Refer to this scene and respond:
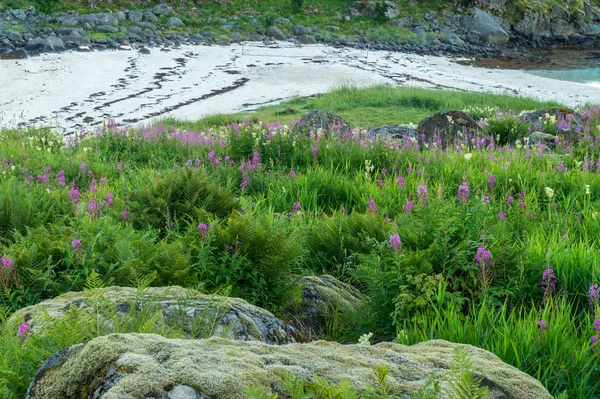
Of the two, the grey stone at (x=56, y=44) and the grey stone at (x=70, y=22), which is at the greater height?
the grey stone at (x=70, y=22)

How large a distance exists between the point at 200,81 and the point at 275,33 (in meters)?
23.7

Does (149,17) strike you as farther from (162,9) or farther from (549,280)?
(549,280)

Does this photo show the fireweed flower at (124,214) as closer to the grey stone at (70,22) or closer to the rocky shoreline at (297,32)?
the rocky shoreline at (297,32)

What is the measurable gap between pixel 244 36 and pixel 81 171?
45.2 m

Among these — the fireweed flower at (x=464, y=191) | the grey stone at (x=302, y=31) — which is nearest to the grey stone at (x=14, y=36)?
the grey stone at (x=302, y=31)

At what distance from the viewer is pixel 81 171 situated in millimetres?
7844

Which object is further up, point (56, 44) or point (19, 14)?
point (19, 14)

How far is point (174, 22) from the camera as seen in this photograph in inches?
2045

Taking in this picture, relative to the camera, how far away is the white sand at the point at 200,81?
2231 cm

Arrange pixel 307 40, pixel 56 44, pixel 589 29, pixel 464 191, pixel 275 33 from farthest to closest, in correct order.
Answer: pixel 589 29 → pixel 275 33 → pixel 307 40 → pixel 56 44 → pixel 464 191

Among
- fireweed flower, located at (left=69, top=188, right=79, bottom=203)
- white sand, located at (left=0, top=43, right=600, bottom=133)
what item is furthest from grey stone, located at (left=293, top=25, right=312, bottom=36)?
fireweed flower, located at (left=69, top=188, right=79, bottom=203)

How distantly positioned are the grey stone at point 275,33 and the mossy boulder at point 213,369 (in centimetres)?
5127

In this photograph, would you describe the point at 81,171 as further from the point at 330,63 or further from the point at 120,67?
the point at 330,63

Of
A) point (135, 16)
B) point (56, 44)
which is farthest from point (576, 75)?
point (135, 16)
